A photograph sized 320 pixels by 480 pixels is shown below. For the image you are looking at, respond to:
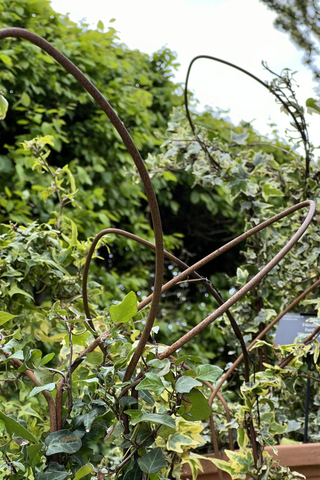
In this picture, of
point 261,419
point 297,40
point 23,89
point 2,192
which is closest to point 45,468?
point 261,419

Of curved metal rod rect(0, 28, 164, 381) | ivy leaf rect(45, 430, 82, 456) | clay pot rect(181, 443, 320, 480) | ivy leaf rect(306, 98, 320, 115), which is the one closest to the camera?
curved metal rod rect(0, 28, 164, 381)

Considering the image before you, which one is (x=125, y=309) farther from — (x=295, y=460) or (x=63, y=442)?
(x=295, y=460)

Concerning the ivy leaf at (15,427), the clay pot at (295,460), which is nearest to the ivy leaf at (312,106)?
the clay pot at (295,460)

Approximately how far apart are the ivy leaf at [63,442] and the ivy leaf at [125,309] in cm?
13

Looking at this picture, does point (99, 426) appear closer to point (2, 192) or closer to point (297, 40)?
point (2, 192)

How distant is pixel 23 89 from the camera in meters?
2.24

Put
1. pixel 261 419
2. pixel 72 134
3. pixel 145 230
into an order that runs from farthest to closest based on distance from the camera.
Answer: pixel 145 230
pixel 72 134
pixel 261 419

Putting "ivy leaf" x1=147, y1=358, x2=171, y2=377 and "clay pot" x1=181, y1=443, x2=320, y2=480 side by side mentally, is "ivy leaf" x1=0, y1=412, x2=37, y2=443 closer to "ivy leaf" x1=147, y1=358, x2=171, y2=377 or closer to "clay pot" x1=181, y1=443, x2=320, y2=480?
"ivy leaf" x1=147, y1=358, x2=171, y2=377

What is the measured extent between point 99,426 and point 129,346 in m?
0.10

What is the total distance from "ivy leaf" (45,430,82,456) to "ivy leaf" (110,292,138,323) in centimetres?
13

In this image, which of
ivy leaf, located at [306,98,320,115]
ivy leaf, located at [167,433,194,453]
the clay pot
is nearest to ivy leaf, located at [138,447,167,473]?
ivy leaf, located at [167,433,194,453]

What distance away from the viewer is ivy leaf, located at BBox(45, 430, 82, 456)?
47 cm

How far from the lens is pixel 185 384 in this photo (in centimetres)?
48

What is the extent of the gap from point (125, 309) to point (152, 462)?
0.16m
